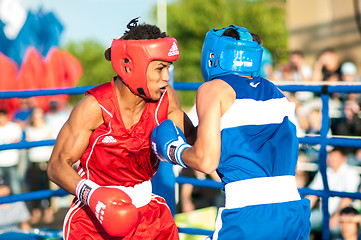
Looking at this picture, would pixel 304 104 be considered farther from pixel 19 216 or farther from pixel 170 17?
pixel 170 17

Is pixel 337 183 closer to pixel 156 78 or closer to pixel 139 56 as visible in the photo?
pixel 156 78

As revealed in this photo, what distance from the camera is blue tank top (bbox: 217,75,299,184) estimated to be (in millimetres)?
2504

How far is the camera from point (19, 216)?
6.57 meters

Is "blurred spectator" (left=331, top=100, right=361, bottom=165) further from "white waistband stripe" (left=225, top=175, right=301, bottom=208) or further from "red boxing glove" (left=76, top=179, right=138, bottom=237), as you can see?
"red boxing glove" (left=76, top=179, right=138, bottom=237)

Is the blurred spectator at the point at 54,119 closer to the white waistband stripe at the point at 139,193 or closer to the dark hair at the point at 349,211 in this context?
the dark hair at the point at 349,211

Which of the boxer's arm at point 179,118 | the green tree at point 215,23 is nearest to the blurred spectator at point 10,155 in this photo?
the boxer's arm at point 179,118

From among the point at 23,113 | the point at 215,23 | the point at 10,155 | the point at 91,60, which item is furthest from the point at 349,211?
the point at 91,60

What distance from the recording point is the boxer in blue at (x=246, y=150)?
244 centimetres

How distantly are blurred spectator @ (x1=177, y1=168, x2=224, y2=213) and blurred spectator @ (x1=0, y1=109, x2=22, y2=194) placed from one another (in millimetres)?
2248

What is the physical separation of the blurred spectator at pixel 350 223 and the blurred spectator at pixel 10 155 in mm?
4269

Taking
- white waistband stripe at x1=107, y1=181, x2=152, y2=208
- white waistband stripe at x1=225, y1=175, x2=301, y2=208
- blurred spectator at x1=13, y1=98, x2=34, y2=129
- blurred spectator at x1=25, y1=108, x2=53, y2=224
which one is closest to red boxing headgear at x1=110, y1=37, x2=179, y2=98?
white waistband stripe at x1=107, y1=181, x2=152, y2=208

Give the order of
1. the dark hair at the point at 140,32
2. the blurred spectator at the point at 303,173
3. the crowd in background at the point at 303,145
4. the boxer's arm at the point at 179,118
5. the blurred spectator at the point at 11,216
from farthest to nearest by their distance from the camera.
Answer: the blurred spectator at the point at 11,216, the blurred spectator at the point at 303,173, the crowd in background at the point at 303,145, the boxer's arm at the point at 179,118, the dark hair at the point at 140,32

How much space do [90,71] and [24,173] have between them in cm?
3123

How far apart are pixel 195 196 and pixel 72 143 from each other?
14.0 feet
